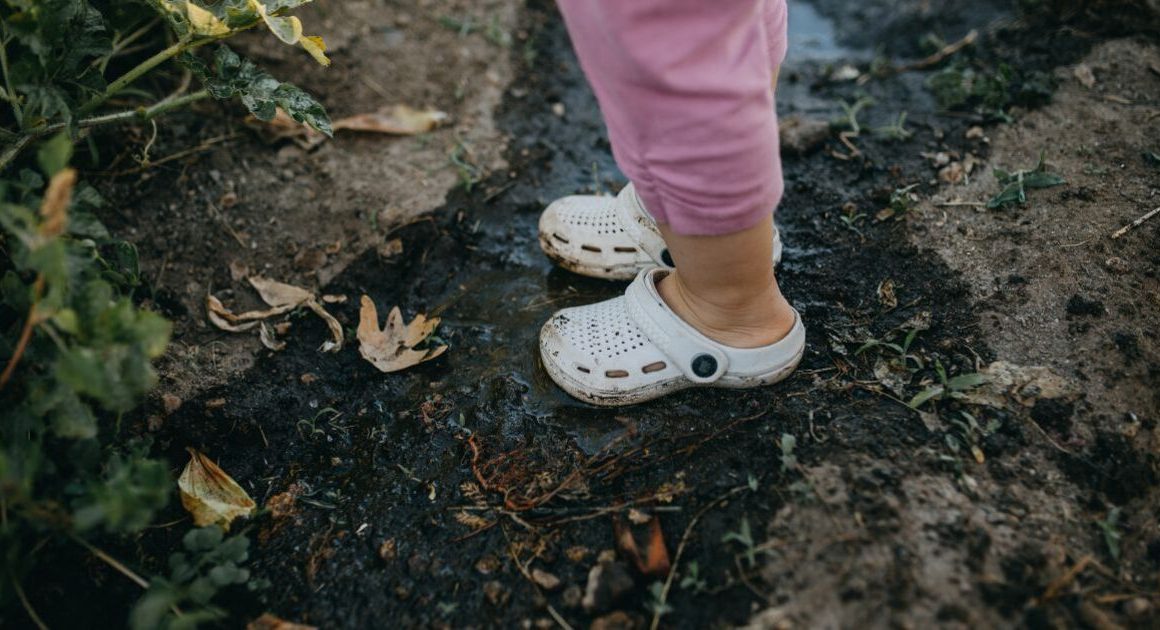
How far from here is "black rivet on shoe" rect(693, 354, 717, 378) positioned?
68.0 inches

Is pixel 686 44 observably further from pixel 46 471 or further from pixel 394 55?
pixel 394 55

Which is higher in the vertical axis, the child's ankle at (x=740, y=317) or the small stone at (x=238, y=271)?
the child's ankle at (x=740, y=317)

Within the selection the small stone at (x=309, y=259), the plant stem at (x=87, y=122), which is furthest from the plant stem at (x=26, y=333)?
the small stone at (x=309, y=259)

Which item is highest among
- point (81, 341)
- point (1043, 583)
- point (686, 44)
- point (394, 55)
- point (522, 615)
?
Answer: point (686, 44)

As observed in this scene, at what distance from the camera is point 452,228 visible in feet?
7.78

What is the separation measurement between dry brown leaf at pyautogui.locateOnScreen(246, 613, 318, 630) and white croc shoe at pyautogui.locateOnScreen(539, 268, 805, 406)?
819 mm

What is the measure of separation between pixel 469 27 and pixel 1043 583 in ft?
9.24

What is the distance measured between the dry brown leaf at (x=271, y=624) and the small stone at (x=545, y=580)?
470mm

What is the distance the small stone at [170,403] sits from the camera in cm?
183

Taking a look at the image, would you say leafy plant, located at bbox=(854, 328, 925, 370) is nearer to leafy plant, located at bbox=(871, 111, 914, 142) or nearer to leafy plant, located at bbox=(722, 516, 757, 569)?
leafy plant, located at bbox=(722, 516, 757, 569)

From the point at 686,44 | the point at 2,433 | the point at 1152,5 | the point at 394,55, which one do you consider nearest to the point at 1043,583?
the point at 686,44

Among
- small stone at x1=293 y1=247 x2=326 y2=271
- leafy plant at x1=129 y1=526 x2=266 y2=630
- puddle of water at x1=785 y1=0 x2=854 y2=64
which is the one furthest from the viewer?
puddle of water at x1=785 y1=0 x2=854 y2=64

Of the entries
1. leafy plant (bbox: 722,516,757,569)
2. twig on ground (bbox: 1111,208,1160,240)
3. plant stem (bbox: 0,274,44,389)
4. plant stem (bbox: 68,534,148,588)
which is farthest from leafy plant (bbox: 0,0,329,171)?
twig on ground (bbox: 1111,208,1160,240)

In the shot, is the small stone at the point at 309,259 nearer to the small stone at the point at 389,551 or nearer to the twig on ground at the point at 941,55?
the small stone at the point at 389,551
